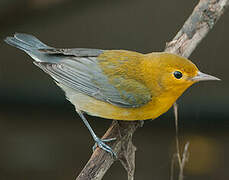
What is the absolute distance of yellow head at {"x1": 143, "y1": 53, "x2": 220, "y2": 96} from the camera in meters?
3.61

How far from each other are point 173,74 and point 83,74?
2.99 ft

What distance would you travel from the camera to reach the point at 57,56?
166 inches

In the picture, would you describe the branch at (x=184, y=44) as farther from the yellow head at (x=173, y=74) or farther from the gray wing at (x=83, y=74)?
the yellow head at (x=173, y=74)

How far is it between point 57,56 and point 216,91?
2.69 m

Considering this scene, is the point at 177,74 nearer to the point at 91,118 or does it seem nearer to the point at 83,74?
the point at 83,74

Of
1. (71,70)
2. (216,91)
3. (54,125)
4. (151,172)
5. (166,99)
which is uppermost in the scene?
(71,70)

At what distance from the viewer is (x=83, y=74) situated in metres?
4.05

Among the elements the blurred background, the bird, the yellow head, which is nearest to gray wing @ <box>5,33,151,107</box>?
the bird

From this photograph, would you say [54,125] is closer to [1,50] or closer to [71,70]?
[1,50]

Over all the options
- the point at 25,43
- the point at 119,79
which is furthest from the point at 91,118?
the point at 119,79

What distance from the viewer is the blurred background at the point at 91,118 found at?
569cm

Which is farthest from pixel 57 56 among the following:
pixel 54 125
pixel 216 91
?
pixel 216 91

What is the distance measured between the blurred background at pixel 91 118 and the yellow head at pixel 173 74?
195cm

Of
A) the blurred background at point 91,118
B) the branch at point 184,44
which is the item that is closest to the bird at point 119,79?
the branch at point 184,44
